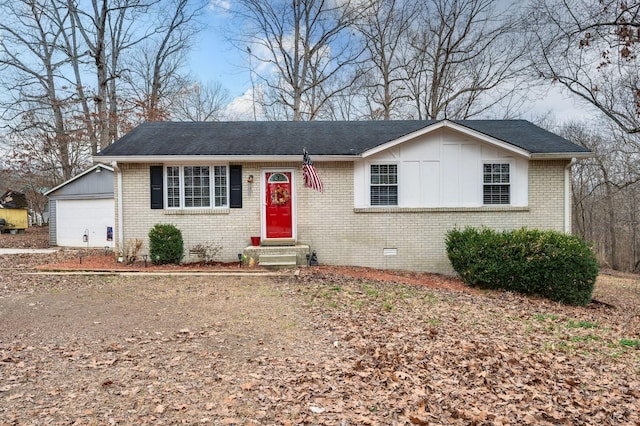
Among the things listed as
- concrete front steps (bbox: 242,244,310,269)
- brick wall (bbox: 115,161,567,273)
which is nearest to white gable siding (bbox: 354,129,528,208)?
brick wall (bbox: 115,161,567,273)

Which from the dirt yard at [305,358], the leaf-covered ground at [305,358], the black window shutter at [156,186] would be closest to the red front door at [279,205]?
the black window shutter at [156,186]

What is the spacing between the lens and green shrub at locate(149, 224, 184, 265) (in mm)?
9844

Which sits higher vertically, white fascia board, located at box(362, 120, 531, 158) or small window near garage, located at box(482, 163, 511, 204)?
white fascia board, located at box(362, 120, 531, 158)

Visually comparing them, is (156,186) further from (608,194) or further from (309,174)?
(608,194)

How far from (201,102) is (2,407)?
2800 centimetres

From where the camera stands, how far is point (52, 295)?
6.91 meters

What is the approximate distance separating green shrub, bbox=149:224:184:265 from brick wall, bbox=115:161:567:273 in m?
0.41

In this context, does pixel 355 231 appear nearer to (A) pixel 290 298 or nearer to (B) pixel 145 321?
(A) pixel 290 298

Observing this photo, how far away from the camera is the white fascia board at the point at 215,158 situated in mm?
9969

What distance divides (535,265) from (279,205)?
657 centimetres

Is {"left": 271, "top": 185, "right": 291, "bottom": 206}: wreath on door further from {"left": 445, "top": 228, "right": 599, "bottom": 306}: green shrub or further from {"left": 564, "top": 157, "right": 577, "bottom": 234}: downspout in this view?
{"left": 564, "top": 157, "right": 577, "bottom": 234}: downspout

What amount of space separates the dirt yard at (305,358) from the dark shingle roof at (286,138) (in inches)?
170

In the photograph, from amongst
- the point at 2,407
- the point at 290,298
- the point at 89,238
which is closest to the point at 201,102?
the point at 89,238

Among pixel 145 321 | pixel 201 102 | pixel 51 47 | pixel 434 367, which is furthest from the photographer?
pixel 201 102
